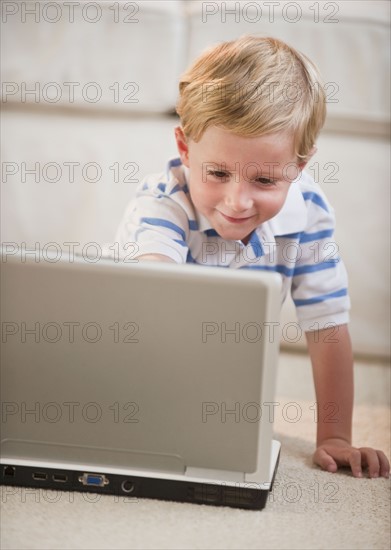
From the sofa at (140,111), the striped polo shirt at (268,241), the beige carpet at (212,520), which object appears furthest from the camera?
the sofa at (140,111)

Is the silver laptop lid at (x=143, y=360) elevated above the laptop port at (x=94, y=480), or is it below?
above

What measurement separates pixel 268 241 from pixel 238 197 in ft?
0.43

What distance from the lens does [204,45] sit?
1.54 meters

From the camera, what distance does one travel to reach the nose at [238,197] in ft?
3.31

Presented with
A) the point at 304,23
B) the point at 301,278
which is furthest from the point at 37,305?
the point at 304,23

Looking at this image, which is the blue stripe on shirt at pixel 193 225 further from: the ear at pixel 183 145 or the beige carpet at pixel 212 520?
the beige carpet at pixel 212 520

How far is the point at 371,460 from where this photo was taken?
0.98m

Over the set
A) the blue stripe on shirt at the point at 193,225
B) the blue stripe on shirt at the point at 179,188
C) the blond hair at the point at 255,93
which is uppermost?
the blond hair at the point at 255,93

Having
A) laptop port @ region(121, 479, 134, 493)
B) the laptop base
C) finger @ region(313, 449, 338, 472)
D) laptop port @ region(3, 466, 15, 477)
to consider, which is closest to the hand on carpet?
finger @ region(313, 449, 338, 472)

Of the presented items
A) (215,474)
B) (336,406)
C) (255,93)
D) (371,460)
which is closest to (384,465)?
(371,460)

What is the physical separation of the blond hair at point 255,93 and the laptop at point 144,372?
0.30 meters

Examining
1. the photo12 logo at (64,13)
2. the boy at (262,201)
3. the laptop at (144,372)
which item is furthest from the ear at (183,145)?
the photo12 logo at (64,13)

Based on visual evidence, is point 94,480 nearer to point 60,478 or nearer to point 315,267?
point 60,478

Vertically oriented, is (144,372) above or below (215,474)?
above
